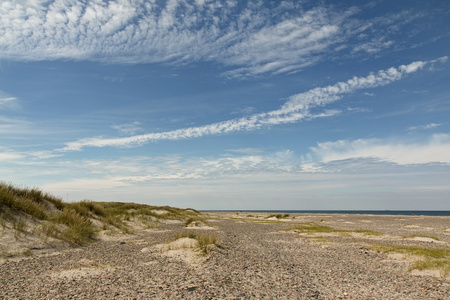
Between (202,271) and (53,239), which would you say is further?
(53,239)

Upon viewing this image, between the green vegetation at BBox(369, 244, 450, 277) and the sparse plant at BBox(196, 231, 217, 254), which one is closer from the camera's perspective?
Result: the green vegetation at BBox(369, 244, 450, 277)

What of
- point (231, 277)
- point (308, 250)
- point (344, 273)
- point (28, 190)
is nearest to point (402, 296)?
point (344, 273)

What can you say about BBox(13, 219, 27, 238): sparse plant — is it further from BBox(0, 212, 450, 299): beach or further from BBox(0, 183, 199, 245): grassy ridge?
BBox(0, 212, 450, 299): beach

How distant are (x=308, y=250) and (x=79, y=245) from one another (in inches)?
587

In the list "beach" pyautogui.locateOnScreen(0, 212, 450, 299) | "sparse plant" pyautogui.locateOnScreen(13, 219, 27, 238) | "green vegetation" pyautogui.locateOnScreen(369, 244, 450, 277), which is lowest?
"beach" pyautogui.locateOnScreen(0, 212, 450, 299)

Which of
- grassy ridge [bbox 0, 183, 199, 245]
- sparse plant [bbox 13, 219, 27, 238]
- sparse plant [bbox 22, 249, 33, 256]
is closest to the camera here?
sparse plant [bbox 22, 249, 33, 256]

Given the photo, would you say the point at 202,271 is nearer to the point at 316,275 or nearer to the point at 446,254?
the point at 316,275

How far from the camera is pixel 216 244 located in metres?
17.0

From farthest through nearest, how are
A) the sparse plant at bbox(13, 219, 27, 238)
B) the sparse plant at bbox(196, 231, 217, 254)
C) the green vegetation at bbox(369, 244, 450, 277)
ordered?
1. the sparse plant at bbox(13, 219, 27, 238)
2. the sparse plant at bbox(196, 231, 217, 254)
3. the green vegetation at bbox(369, 244, 450, 277)

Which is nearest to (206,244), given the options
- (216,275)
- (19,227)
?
(216,275)

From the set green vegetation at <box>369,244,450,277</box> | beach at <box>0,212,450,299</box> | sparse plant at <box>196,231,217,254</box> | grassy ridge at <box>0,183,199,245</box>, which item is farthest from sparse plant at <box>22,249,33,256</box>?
green vegetation at <box>369,244,450,277</box>

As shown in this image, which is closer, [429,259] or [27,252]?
[429,259]

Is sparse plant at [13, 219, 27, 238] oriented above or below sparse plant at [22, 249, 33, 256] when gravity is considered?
above

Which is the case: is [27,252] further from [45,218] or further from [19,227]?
[45,218]
